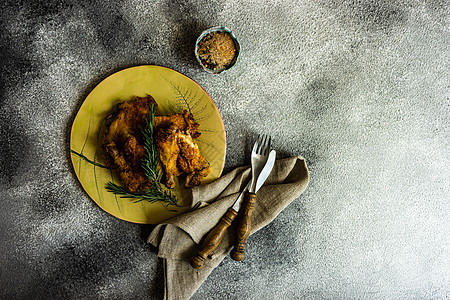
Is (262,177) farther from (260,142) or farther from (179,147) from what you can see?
(179,147)

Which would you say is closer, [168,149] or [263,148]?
[168,149]

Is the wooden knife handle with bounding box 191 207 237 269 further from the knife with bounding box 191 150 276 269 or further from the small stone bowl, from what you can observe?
the small stone bowl

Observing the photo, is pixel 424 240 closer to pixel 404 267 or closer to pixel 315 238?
pixel 404 267

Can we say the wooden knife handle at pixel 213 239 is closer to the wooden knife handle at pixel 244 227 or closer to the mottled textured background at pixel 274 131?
the wooden knife handle at pixel 244 227

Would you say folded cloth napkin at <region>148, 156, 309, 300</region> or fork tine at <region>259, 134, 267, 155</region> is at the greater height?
fork tine at <region>259, 134, 267, 155</region>

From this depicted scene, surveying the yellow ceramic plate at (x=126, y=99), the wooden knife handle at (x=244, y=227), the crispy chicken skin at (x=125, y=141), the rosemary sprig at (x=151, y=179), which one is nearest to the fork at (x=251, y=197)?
the wooden knife handle at (x=244, y=227)

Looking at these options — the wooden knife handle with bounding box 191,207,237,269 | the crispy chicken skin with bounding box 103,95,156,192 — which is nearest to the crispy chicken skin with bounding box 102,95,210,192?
the crispy chicken skin with bounding box 103,95,156,192

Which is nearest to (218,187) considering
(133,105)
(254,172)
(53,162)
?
(254,172)

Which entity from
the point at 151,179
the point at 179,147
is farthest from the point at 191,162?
the point at 151,179
